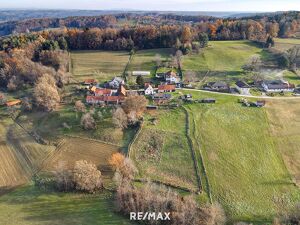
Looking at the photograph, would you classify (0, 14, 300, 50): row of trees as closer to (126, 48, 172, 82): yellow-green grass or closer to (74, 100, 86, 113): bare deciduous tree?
(126, 48, 172, 82): yellow-green grass

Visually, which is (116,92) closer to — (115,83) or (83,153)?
(115,83)

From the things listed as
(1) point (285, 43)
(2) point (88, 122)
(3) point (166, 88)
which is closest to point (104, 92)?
(2) point (88, 122)

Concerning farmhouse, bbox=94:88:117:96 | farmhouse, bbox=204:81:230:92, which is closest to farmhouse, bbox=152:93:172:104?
farmhouse, bbox=94:88:117:96

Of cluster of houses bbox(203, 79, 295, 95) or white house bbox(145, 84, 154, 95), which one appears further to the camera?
cluster of houses bbox(203, 79, 295, 95)

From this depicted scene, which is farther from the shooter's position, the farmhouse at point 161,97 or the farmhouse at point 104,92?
the farmhouse at point 104,92

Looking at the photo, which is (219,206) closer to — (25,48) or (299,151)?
(299,151)

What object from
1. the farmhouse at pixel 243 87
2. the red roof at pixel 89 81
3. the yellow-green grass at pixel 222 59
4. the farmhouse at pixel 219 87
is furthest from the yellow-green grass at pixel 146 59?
the farmhouse at pixel 243 87

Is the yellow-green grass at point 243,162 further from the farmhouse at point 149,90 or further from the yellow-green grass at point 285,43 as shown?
the yellow-green grass at point 285,43
